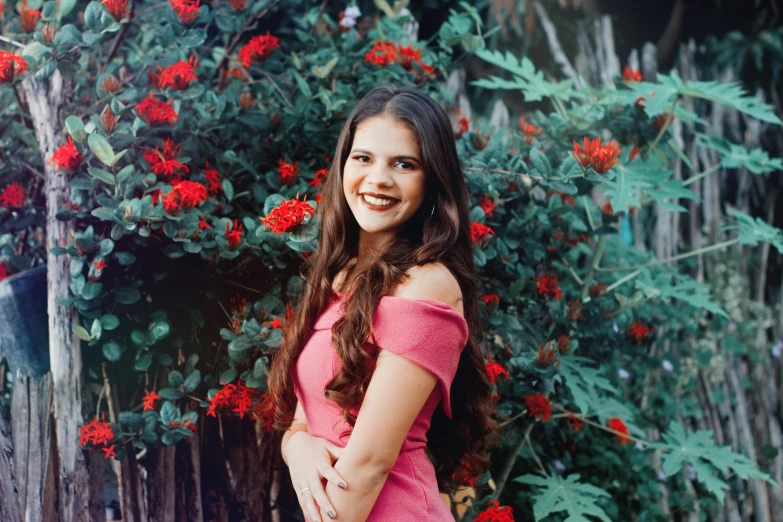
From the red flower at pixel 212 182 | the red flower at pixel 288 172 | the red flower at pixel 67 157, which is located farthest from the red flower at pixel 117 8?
the red flower at pixel 288 172

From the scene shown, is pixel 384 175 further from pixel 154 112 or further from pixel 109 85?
pixel 109 85

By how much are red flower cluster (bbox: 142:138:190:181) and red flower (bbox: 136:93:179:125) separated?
67 mm

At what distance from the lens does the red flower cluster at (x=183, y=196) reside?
189 centimetres

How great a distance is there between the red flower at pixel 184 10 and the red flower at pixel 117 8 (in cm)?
13

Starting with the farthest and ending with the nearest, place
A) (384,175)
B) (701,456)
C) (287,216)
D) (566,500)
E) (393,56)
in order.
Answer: (701,456), (393,56), (566,500), (287,216), (384,175)

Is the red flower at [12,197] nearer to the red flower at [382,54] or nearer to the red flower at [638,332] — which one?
the red flower at [382,54]

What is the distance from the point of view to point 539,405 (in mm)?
2342

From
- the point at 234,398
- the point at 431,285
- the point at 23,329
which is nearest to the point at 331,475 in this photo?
the point at 431,285

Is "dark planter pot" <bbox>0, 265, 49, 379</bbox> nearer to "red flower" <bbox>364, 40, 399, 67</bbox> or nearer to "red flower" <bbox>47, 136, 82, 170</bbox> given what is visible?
"red flower" <bbox>47, 136, 82, 170</bbox>

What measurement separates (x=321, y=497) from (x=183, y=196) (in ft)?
2.83

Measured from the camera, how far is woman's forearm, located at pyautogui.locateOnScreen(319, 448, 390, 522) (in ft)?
4.80

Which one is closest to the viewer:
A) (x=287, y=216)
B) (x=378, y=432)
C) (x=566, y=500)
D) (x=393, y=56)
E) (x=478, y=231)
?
(x=378, y=432)

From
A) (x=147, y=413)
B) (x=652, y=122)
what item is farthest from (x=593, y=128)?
A: (x=147, y=413)

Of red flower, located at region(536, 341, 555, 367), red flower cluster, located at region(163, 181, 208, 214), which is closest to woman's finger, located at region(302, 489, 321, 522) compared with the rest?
red flower cluster, located at region(163, 181, 208, 214)
